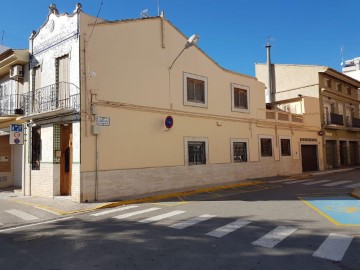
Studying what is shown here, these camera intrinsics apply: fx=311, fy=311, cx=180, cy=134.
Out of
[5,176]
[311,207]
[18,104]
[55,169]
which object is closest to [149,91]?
[55,169]

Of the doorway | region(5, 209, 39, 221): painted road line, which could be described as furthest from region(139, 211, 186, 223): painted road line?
the doorway

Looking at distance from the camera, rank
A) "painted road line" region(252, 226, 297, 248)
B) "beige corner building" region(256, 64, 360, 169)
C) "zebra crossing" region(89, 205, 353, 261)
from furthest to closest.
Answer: "beige corner building" region(256, 64, 360, 169)
"painted road line" region(252, 226, 297, 248)
"zebra crossing" region(89, 205, 353, 261)

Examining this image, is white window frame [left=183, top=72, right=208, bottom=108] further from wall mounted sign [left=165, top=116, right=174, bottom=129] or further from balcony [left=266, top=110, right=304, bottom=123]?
balcony [left=266, top=110, right=304, bottom=123]

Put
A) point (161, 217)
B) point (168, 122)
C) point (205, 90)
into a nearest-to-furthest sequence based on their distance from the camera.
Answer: point (161, 217) < point (168, 122) < point (205, 90)

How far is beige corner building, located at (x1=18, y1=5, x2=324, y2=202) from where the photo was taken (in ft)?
39.3

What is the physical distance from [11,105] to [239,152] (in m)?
12.6

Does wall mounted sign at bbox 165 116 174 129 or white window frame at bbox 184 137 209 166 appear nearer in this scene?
wall mounted sign at bbox 165 116 174 129

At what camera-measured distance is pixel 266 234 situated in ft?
21.6

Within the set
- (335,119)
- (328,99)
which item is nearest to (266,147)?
(328,99)

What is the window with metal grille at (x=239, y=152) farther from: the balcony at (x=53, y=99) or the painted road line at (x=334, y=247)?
the painted road line at (x=334, y=247)

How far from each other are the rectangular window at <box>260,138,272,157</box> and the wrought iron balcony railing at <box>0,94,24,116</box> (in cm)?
1402

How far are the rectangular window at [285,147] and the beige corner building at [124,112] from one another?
4978 millimetres

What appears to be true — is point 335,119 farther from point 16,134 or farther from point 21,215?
point 21,215

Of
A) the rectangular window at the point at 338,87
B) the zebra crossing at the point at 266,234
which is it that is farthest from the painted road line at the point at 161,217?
the rectangular window at the point at 338,87
